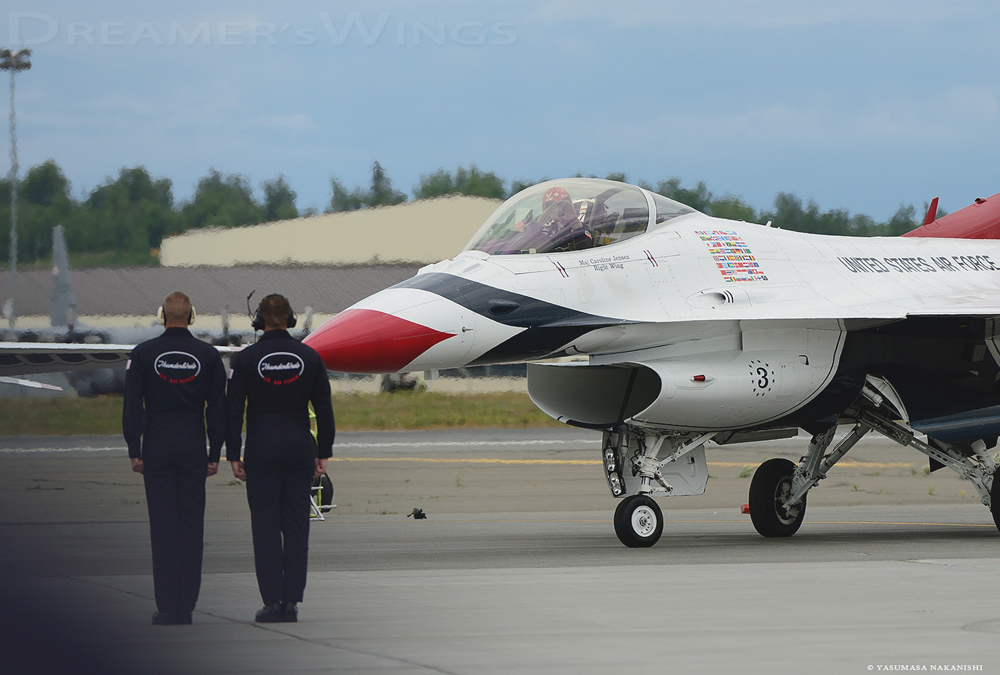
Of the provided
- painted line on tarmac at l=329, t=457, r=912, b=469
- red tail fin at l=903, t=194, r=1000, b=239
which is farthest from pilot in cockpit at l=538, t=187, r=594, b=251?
painted line on tarmac at l=329, t=457, r=912, b=469

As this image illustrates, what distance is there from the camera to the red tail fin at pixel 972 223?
14.7 m

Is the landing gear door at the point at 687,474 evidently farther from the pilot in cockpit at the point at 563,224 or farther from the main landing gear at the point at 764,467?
the pilot in cockpit at the point at 563,224

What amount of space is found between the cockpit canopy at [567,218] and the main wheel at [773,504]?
10.9ft

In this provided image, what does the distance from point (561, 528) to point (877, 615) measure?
746 centimetres

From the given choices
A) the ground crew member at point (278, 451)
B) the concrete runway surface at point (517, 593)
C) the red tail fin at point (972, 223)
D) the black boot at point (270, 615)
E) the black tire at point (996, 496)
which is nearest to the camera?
the concrete runway surface at point (517, 593)

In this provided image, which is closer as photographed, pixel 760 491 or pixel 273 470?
pixel 273 470

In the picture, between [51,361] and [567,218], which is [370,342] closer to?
[567,218]

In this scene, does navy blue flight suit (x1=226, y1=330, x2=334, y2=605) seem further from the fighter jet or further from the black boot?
the fighter jet

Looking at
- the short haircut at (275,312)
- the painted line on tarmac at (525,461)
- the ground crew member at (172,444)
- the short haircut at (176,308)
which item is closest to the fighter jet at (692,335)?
the short haircut at (275,312)

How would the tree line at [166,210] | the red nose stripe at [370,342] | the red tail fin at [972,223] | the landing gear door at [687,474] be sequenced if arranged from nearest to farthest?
the red nose stripe at [370,342] → the landing gear door at [687,474] → the red tail fin at [972,223] → the tree line at [166,210]

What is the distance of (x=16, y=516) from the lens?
4.94 m

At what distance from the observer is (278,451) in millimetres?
7027

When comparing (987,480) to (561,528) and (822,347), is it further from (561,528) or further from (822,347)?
(561,528)

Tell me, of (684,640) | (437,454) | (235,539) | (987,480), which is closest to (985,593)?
(684,640)
